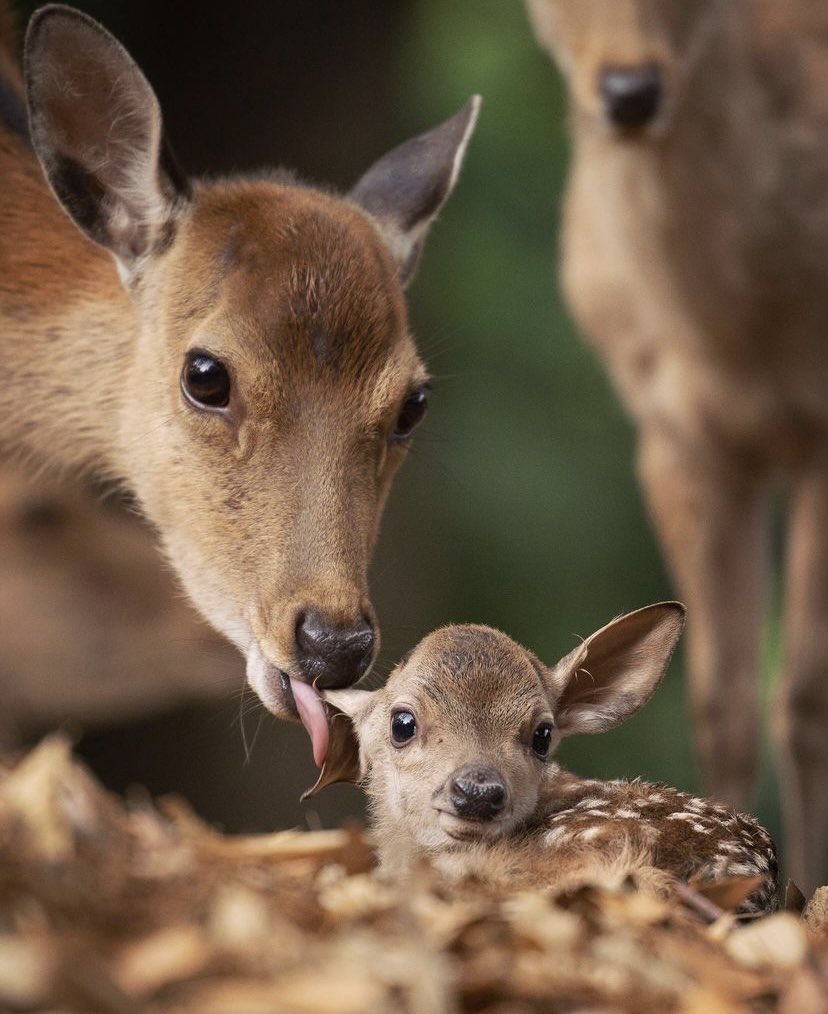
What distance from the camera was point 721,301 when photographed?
5.57 m

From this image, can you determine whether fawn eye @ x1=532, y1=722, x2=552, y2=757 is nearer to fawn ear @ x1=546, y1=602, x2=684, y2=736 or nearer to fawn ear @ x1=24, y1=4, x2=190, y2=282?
fawn ear @ x1=546, y1=602, x2=684, y2=736

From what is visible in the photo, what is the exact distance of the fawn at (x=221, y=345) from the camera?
3.22 m

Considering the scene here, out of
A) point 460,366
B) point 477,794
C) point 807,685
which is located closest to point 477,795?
point 477,794

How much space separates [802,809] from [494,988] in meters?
4.27

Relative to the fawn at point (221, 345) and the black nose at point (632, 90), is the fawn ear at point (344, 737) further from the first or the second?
the black nose at point (632, 90)

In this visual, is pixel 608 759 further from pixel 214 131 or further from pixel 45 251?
pixel 45 251

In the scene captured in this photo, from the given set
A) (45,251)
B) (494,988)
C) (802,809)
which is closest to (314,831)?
(494,988)

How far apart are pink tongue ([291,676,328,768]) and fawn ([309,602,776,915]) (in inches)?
1.4

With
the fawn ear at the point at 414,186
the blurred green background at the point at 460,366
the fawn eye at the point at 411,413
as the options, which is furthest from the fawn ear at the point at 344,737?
the blurred green background at the point at 460,366

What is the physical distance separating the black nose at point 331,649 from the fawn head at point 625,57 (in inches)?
93.5

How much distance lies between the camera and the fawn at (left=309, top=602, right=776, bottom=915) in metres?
2.79

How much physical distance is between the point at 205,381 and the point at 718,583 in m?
3.15

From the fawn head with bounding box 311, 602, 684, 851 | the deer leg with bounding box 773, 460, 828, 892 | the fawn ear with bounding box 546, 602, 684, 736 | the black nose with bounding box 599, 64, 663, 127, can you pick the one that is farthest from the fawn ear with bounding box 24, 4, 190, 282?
the deer leg with bounding box 773, 460, 828, 892

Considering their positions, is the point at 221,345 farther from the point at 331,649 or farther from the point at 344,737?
the point at 344,737
